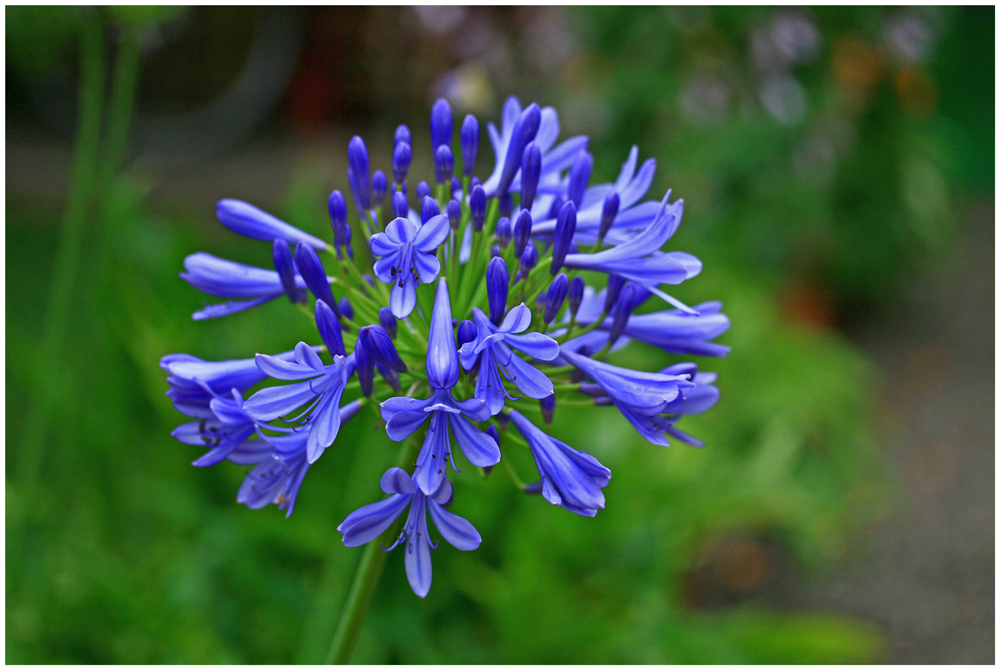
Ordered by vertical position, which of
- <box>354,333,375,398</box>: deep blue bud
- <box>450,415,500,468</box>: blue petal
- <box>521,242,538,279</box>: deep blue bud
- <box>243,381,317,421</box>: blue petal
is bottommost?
<box>243,381,317,421</box>: blue petal

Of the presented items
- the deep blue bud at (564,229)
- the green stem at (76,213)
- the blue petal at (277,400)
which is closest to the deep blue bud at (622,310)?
the deep blue bud at (564,229)

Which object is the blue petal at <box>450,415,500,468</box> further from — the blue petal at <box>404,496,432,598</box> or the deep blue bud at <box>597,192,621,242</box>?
the deep blue bud at <box>597,192,621,242</box>

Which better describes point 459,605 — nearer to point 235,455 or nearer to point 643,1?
point 235,455

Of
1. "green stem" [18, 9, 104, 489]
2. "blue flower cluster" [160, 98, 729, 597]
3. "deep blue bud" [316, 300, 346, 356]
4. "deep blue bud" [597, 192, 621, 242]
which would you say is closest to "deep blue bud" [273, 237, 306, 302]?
"blue flower cluster" [160, 98, 729, 597]

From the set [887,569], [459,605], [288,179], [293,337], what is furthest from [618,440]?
[288,179]

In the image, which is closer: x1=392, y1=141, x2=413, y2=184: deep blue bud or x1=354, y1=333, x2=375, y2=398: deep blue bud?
x1=354, y1=333, x2=375, y2=398: deep blue bud
